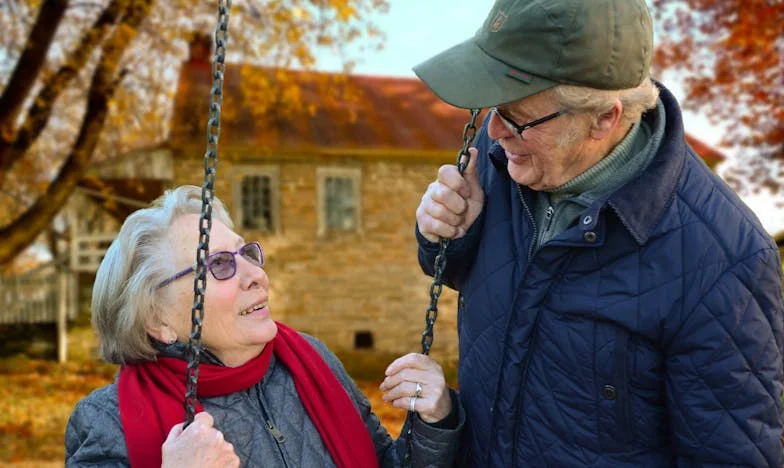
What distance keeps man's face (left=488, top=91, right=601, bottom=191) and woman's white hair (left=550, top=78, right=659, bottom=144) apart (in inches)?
0.6

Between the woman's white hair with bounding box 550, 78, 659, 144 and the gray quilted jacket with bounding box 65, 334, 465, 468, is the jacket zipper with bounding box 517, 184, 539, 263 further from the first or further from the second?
the gray quilted jacket with bounding box 65, 334, 465, 468

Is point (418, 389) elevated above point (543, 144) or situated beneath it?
situated beneath

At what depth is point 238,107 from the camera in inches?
609

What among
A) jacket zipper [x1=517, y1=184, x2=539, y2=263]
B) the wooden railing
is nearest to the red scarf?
jacket zipper [x1=517, y1=184, x2=539, y2=263]

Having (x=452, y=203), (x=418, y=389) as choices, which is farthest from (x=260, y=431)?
(x=452, y=203)

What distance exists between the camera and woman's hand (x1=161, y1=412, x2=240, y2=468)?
1940 millimetres

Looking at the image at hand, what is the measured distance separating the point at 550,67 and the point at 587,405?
0.87 meters

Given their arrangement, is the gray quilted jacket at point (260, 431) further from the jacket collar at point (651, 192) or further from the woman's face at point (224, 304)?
the jacket collar at point (651, 192)

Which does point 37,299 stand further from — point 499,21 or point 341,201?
point 499,21

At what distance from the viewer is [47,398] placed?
507 inches

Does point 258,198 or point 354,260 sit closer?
point 258,198

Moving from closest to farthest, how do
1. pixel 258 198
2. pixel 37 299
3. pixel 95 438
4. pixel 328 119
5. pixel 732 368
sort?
1. pixel 732 368
2. pixel 95 438
3. pixel 258 198
4. pixel 37 299
5. pixel 328 119

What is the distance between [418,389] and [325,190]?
13.6 metres

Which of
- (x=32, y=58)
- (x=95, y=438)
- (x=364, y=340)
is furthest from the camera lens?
(x=364, y=340)
